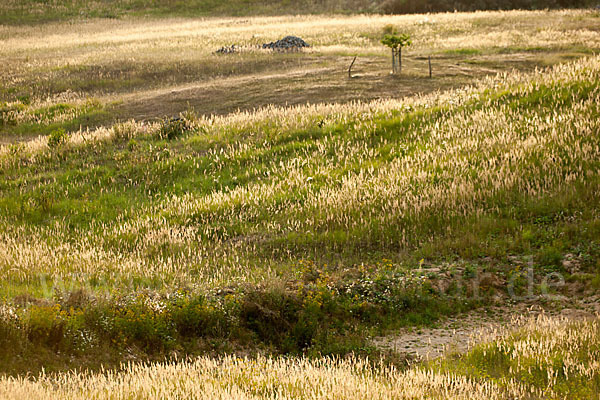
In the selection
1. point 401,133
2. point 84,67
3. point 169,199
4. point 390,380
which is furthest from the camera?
point 84,67

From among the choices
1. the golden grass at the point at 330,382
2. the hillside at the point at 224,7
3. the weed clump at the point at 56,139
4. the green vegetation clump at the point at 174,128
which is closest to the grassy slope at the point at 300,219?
the weed clump at the point at 56,139

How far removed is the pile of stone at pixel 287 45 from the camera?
37438mm

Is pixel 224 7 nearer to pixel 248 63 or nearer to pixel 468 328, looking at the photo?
pixel 248 63

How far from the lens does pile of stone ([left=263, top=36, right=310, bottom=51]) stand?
37.4 meters

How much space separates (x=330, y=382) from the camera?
19.6ft

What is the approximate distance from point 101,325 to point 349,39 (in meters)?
36.3

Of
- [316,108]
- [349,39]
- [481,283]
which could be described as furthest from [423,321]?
[349,39]

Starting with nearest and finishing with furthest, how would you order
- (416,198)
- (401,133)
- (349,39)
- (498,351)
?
(498,351) < (416,198) < (401,133) < (349,39)

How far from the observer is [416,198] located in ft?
38.5

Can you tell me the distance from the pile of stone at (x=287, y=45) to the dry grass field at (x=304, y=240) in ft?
45.5

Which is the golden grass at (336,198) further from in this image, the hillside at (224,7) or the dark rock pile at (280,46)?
the hillside at (224,7)

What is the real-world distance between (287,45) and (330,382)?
113ft

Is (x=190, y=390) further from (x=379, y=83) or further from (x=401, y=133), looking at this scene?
(x=379, y=83)

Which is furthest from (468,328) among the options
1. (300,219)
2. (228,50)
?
(228,50)
